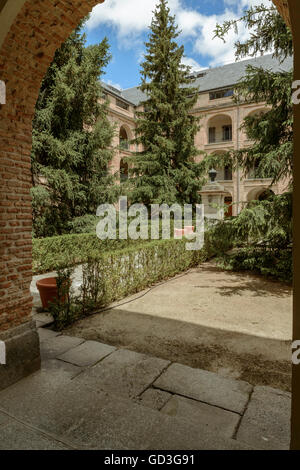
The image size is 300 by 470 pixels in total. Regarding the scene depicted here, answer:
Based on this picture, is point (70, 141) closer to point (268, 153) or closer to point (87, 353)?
point (268, 153)

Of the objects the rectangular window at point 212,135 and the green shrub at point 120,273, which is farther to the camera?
the rectangular window at point 212,135

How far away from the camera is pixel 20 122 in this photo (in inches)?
123

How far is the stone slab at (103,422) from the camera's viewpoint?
2.14 metres

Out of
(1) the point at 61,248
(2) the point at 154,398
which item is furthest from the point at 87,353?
(1) the point at 61,248

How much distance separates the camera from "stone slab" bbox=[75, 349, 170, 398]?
3.05m

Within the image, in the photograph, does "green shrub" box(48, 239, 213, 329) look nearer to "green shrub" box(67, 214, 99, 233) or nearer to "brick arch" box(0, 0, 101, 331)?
"brick arch" box(0, 0, 101, 331)

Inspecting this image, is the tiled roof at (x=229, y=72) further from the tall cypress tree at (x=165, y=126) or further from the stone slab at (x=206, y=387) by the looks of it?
the stone slab at (x=206, y=387)

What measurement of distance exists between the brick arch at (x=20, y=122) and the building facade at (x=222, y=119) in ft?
73.0

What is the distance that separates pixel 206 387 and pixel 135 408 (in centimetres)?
89

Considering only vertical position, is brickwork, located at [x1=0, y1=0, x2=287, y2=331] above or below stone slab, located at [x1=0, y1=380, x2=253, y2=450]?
above

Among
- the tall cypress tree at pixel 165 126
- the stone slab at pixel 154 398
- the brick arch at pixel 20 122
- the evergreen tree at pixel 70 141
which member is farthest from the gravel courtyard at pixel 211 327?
the tall cypress tree at pixel 165 126

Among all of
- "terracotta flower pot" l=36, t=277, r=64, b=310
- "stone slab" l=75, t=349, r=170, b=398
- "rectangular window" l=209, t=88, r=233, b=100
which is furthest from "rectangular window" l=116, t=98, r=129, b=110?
"stone slab" l=75, t=349, r=170, b=398

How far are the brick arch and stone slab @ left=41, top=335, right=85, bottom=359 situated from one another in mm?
830

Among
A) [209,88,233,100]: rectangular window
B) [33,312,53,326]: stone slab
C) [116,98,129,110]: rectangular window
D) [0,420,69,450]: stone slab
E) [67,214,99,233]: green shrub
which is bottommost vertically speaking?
[33,312,53,326]: stone slab
